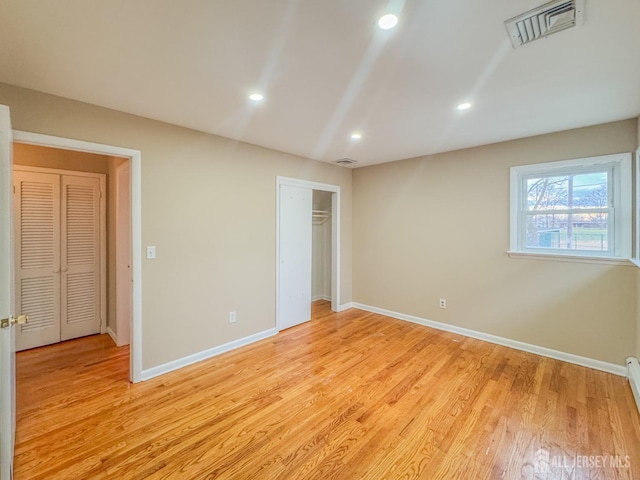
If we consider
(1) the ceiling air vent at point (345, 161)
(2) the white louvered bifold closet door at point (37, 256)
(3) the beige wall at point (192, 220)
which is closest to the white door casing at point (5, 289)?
(3) the beige wall at point (192, 220)

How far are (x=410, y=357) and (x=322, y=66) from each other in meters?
2.90

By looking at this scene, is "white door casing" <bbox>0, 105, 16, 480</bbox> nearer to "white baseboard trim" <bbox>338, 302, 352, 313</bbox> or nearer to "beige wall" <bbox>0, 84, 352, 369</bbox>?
"beige wall" <bbox>0, 84, 352, 369</bbox>

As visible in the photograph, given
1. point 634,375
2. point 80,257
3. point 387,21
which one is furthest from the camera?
point 80,257

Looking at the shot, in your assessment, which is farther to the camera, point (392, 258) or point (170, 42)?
point (392, 258)

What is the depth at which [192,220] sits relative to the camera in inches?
118

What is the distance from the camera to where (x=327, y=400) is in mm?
2359

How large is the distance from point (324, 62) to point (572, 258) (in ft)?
10.2

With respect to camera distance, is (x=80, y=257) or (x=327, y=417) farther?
(x=80, y=257)

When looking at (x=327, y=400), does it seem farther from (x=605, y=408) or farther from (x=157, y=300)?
(x=605, y=408)

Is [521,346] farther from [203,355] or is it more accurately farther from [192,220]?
[192,220]

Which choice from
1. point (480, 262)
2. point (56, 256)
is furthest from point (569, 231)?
point (56, 256)

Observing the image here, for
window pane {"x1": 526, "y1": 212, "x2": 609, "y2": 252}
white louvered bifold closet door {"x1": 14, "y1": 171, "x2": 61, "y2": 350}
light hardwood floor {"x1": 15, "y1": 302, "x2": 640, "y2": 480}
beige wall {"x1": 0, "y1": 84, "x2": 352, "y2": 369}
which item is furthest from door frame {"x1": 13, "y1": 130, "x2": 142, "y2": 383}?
window pane {"x1": 526, "y1": 212, "x2": 609, "y2": 252}

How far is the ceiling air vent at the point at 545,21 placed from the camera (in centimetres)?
130

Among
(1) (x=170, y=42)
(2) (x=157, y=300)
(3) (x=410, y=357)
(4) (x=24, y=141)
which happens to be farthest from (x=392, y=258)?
(4) (x=24, y=141)
